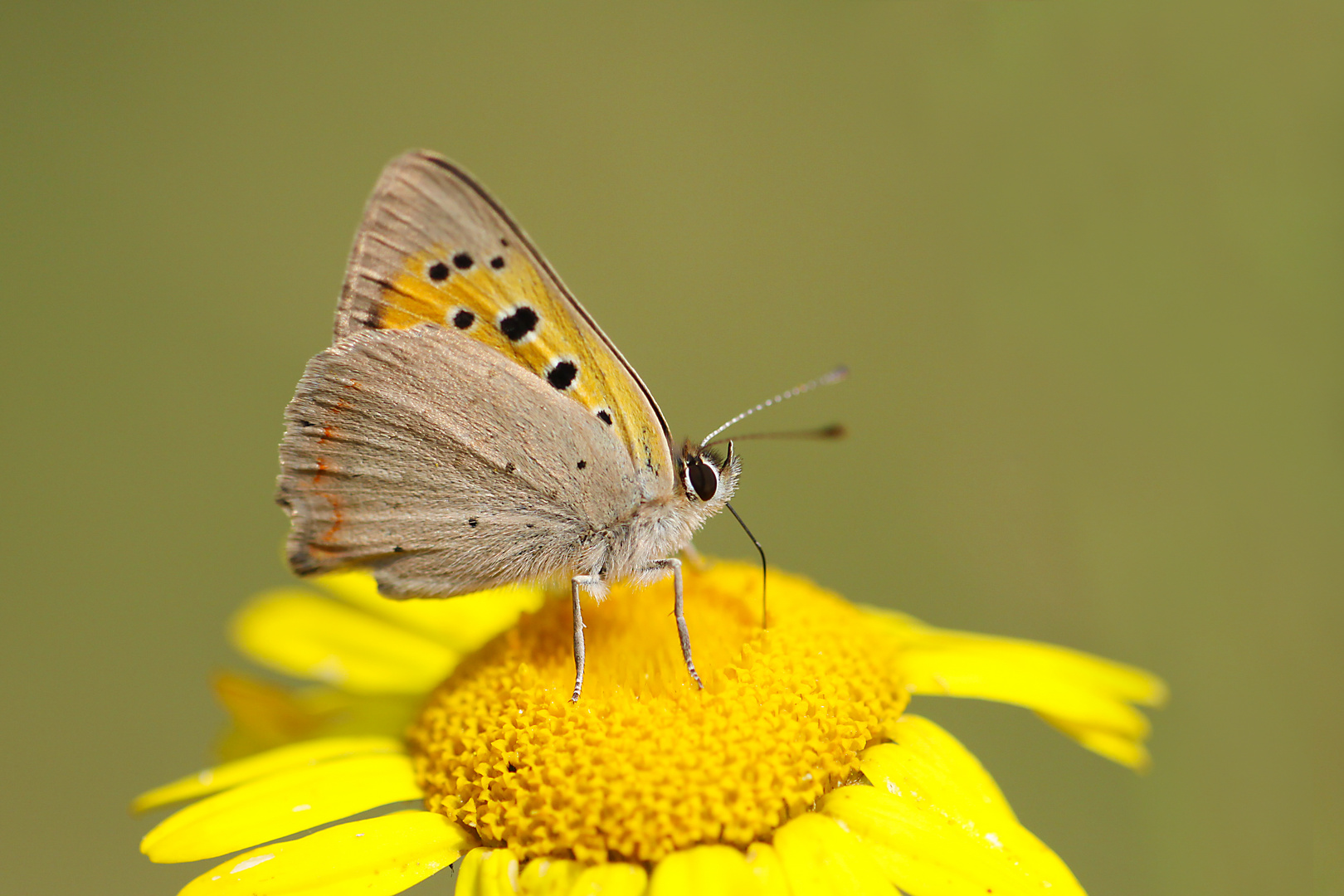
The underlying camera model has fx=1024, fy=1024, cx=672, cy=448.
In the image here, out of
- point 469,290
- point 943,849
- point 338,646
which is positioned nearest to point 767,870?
point 943,849

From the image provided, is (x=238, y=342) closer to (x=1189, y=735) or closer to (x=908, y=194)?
(x=908, y=194)

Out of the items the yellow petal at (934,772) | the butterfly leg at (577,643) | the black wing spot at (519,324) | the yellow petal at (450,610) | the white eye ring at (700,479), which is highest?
the black wing spot at (519,324)

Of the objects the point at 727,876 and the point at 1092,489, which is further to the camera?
the point at 1092,489

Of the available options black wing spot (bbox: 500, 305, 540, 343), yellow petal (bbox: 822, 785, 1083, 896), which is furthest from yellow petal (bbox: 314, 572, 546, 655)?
yellow petal (bbox: 822, 785, 1083, 896)

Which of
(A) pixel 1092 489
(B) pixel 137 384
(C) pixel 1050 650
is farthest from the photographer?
(B) pixel 137 384

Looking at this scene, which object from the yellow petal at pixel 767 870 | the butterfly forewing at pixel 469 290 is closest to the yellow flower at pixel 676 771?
the yellow petal at pixel 767 870

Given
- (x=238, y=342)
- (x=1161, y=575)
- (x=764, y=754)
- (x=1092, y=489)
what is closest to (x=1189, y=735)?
(x=1161, y=575)

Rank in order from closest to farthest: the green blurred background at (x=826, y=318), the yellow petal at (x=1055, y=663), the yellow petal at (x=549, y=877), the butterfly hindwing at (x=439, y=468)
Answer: the yellow petal at (x=549, y=877), the butterfly hindwing at (x=439, y=468), the yellow petal at (x=1055, y=663), the green blurred background at (x=826, y=318)

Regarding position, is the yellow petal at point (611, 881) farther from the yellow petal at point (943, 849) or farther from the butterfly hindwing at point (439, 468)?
the butterfly hindwing at point (439, 468)
